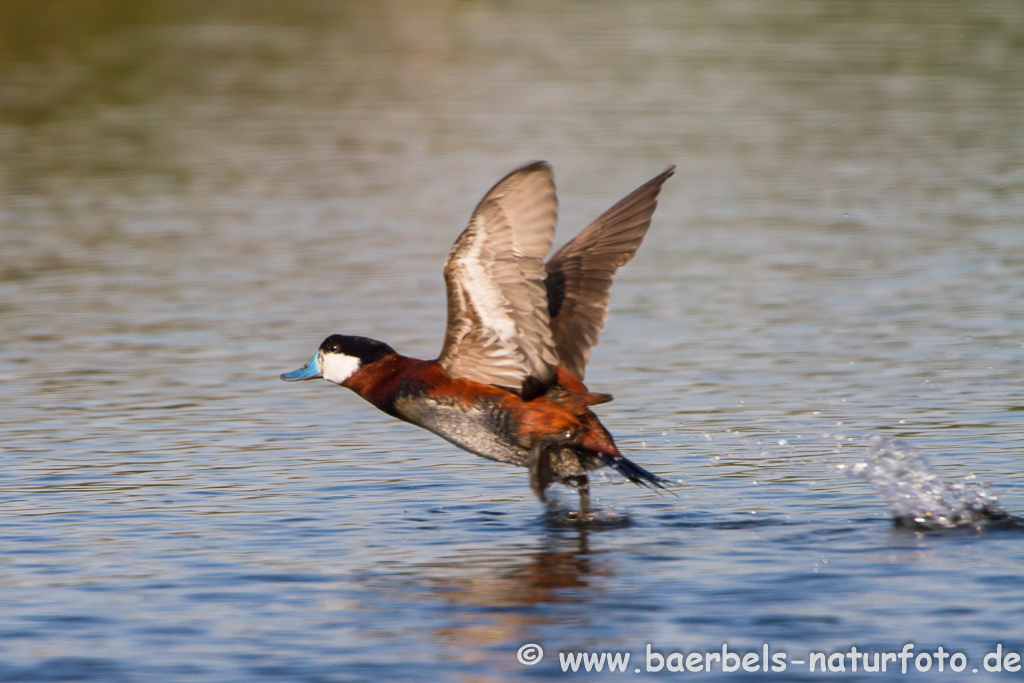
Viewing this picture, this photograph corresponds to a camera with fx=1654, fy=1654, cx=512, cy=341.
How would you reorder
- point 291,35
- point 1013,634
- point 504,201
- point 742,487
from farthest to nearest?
point 291,35
point 742,487
point 504,201
point 1013,634

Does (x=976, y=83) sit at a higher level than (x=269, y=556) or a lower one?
higher

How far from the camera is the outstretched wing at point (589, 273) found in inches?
364

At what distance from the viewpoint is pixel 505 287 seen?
7969 mm

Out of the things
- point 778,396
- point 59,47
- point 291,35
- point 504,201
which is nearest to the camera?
point 504,201

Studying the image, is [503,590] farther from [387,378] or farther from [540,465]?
[387,378]

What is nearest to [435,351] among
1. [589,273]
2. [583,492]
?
[589,273]

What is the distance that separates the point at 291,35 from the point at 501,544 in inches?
1450

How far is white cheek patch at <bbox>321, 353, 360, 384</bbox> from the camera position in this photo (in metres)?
8.77

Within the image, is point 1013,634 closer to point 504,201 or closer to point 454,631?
point 454,631

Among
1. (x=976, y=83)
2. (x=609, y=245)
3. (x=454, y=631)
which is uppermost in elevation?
(x=976, y=83)

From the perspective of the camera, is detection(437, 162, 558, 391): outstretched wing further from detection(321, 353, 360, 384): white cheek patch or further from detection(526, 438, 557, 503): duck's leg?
detection(321, 353, 360, 384): white cheek patch

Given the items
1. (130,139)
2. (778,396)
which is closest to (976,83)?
(130,139)

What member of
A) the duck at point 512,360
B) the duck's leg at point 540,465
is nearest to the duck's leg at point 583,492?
the duck at point 512,360

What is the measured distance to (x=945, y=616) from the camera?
22.3 ft
